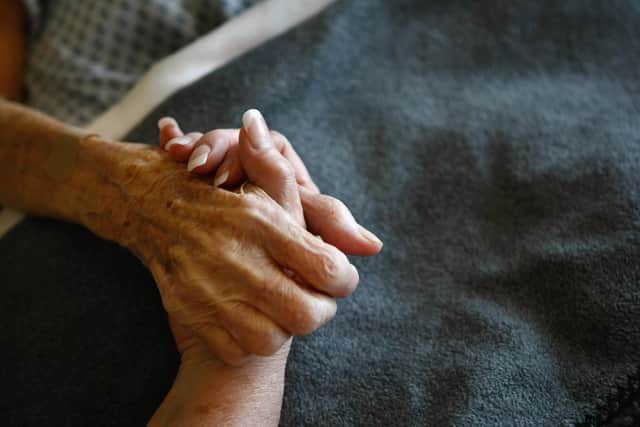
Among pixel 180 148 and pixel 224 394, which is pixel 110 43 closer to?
pixel 180 148

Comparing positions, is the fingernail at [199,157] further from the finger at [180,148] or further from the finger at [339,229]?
the finger at [339,229]

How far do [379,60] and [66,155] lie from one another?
1.99 ft

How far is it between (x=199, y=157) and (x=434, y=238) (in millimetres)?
394

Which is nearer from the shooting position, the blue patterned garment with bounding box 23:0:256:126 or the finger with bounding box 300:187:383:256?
the finger with bounding box 300:187:383:256

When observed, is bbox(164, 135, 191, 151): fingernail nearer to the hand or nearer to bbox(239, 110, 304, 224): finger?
the hand

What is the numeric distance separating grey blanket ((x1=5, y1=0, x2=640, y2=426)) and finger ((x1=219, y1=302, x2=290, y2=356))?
0.46 ft

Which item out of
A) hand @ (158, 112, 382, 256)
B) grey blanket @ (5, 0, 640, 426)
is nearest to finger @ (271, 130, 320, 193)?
hand @ (158, 112, 382, 256)

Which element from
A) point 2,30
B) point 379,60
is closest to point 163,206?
point 379,60

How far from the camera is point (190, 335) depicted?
30.4 inches

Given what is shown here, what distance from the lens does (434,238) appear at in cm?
89

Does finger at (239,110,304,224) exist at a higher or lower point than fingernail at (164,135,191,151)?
higher

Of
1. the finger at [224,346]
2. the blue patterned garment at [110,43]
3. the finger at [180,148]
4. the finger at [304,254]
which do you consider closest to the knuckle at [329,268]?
the finger at [304,254]

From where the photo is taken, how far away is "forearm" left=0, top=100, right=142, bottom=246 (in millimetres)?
871

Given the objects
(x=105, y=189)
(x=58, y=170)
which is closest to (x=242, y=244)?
(x=105, y=189)
